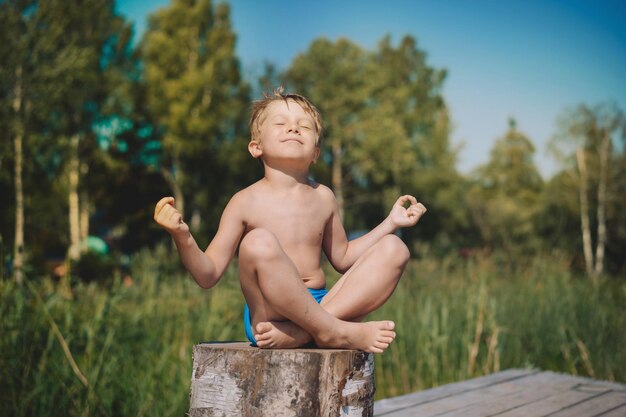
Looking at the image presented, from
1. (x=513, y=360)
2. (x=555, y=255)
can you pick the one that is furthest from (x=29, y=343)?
(x=555, y=255)

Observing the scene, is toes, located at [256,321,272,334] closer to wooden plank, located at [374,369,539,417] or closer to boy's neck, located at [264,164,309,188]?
boy's neck, located at [264,164,309,188]

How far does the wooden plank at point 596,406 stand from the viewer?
110 inches

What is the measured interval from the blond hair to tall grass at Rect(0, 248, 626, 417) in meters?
1.44

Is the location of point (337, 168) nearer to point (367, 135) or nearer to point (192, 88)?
point (367, 135)

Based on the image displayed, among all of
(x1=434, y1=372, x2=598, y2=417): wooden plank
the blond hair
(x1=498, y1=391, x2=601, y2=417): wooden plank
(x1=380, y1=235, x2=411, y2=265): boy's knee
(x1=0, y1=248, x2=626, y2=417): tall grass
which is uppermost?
the blond hair

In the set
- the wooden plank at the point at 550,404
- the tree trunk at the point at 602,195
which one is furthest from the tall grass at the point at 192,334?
the tree trunk at the point at 602,195

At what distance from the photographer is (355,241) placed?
89.4 inches

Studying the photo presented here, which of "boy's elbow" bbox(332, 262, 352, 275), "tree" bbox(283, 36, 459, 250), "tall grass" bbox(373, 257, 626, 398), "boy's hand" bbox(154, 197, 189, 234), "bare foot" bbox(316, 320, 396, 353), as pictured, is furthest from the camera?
"tree" bbox(283, 36, 459, 250)

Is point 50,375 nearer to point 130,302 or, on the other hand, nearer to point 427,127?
point 130,302

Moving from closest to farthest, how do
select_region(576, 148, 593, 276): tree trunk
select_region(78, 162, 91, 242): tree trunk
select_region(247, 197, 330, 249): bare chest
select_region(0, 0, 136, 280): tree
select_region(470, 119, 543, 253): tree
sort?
select_region(247, 197, 330, 249): bare chest < select_region(0, 0, 136, 280): tree < select_region(78, 162, 91, 242): tree trunk < select_region(576, 148, 593, 276): tree trunk < select_region(470, 119, 543, 253): tree

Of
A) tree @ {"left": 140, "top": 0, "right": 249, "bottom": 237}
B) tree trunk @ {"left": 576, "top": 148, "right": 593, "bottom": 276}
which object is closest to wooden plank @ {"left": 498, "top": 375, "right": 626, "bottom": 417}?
tree @ {"left": 140, "top": 0, "right": 249, "bottom": 237}

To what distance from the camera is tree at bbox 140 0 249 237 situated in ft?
58.1

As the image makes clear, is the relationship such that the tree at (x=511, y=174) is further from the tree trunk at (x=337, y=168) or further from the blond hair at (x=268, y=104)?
the blond hair at (x=268, y=104)

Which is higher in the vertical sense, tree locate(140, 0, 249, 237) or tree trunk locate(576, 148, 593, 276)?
tree locate(140, 0, 249, 237)
